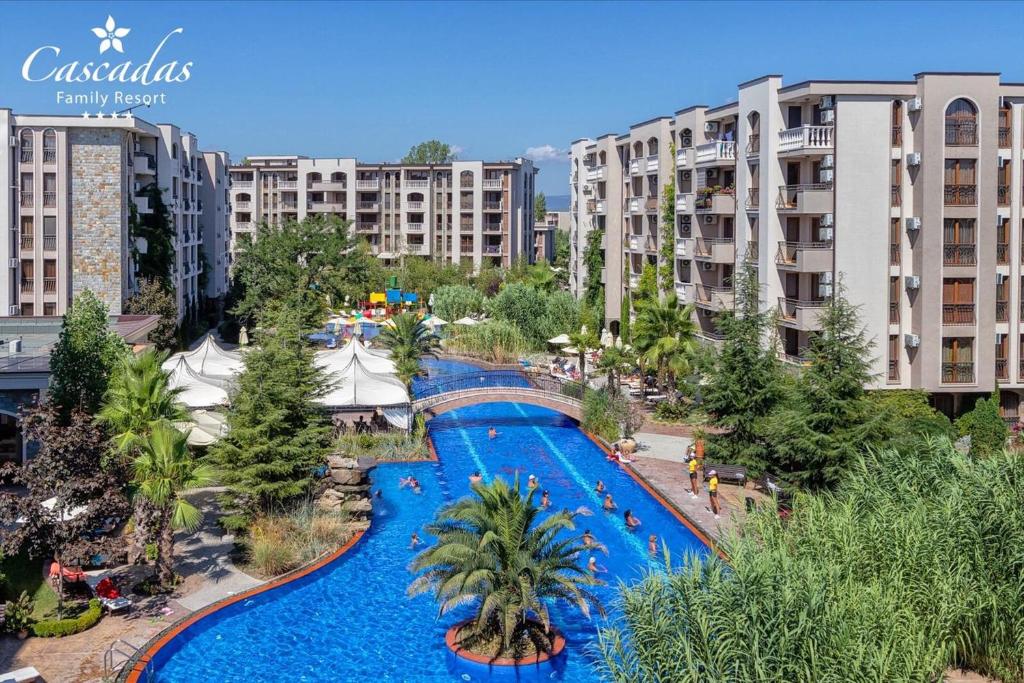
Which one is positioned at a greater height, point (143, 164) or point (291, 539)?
point (143, 164)

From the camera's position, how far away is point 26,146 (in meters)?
47.1

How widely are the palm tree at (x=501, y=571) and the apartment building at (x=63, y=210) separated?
33519mm

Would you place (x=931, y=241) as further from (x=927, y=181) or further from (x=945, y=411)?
(x=945, y=411)

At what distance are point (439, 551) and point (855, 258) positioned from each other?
814 inches

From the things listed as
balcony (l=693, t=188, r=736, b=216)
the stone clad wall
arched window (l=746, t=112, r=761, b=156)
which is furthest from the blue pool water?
the stone clad wall

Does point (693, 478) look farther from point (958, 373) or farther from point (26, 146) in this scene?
point (26, 146)

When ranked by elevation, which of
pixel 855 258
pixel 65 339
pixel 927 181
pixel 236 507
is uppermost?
pixel 927 181

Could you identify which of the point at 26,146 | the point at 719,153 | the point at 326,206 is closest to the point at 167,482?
the point at 719,153

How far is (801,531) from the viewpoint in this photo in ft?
61.0

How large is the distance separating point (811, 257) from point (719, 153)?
8026mm

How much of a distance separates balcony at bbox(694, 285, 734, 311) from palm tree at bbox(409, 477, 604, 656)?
23.2 metres

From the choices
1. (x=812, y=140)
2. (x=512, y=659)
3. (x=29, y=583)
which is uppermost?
(x=812, y=140)

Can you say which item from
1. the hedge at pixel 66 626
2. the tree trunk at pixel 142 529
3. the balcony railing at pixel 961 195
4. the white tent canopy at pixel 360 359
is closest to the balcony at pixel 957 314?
the balcony railing at pixel 961 195

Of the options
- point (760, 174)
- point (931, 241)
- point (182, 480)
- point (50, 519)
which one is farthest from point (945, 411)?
point (50, 519)
